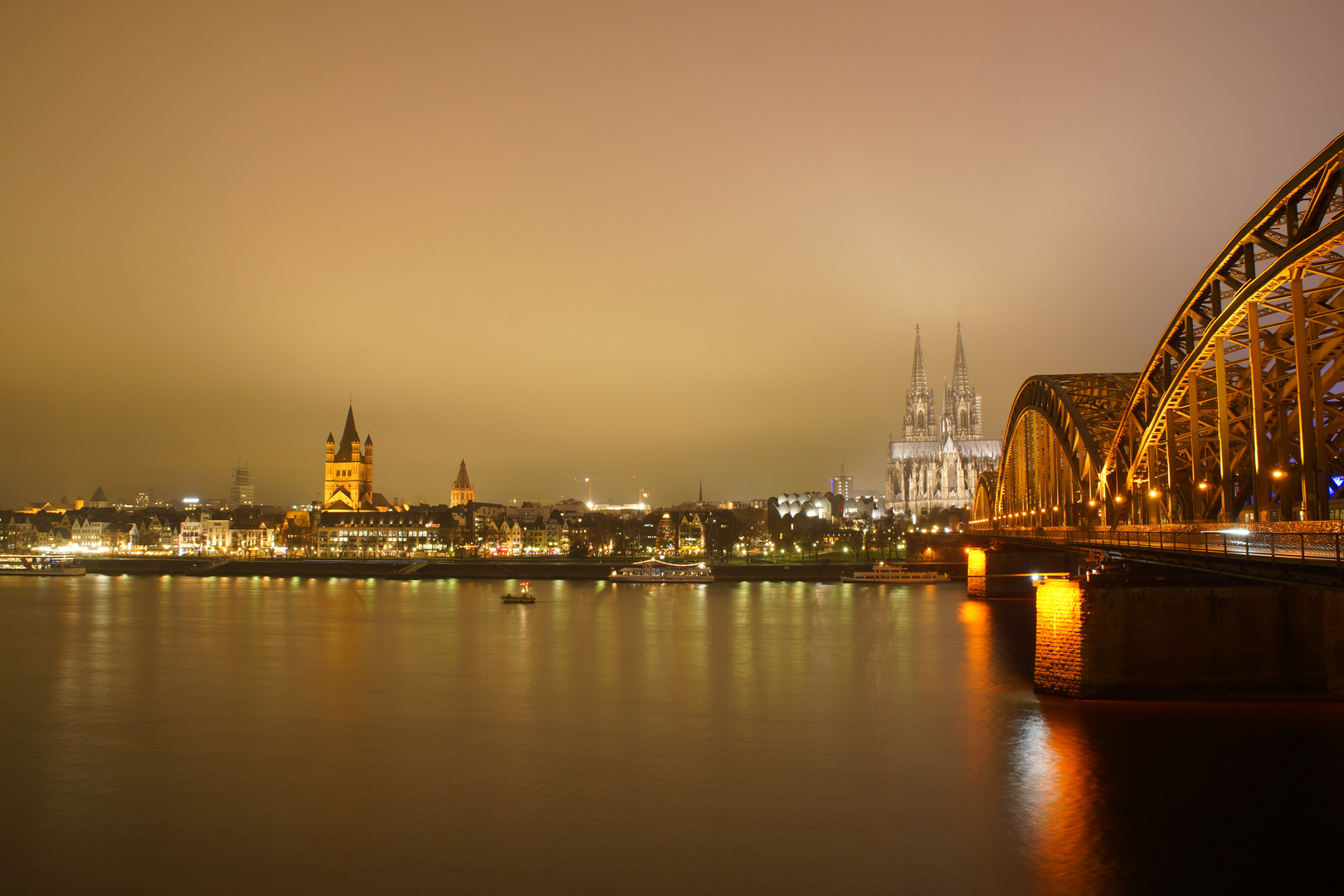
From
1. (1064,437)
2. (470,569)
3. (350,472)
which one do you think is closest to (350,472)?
(350,472)

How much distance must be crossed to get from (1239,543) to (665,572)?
66.3 m

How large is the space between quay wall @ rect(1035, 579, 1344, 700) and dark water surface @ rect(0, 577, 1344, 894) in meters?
0.69

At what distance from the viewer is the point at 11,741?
82.5ft

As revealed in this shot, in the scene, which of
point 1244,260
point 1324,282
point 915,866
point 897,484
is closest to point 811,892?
point 915,866

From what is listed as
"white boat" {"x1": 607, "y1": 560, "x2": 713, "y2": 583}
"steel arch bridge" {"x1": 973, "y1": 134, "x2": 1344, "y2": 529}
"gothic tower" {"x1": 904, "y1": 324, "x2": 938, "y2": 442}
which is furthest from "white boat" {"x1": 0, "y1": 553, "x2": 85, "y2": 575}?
"gothic tower" {"x1": 904, "y1": 324, "x2": 938, "y2": 442}

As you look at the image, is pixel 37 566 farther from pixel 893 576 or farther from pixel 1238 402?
pixel 1238 402

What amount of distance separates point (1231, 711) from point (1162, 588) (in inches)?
125

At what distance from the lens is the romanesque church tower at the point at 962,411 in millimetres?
172875

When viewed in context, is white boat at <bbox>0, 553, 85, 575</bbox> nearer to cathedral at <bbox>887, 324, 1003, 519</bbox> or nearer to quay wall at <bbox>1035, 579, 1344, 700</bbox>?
quay wall at <bbox>1035, 579, 1344, 700</bbox>

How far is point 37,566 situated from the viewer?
336ft

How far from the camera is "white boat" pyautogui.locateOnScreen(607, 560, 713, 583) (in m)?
82.6

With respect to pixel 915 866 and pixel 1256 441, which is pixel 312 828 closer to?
pixel 915 866

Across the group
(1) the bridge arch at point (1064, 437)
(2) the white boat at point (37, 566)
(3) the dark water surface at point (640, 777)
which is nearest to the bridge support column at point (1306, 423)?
(3) the dark water surface at point (640, 777)

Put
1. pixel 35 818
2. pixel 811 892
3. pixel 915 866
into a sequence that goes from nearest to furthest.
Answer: pixel 811 892 → pixel 915 866 → pixel 35 818
